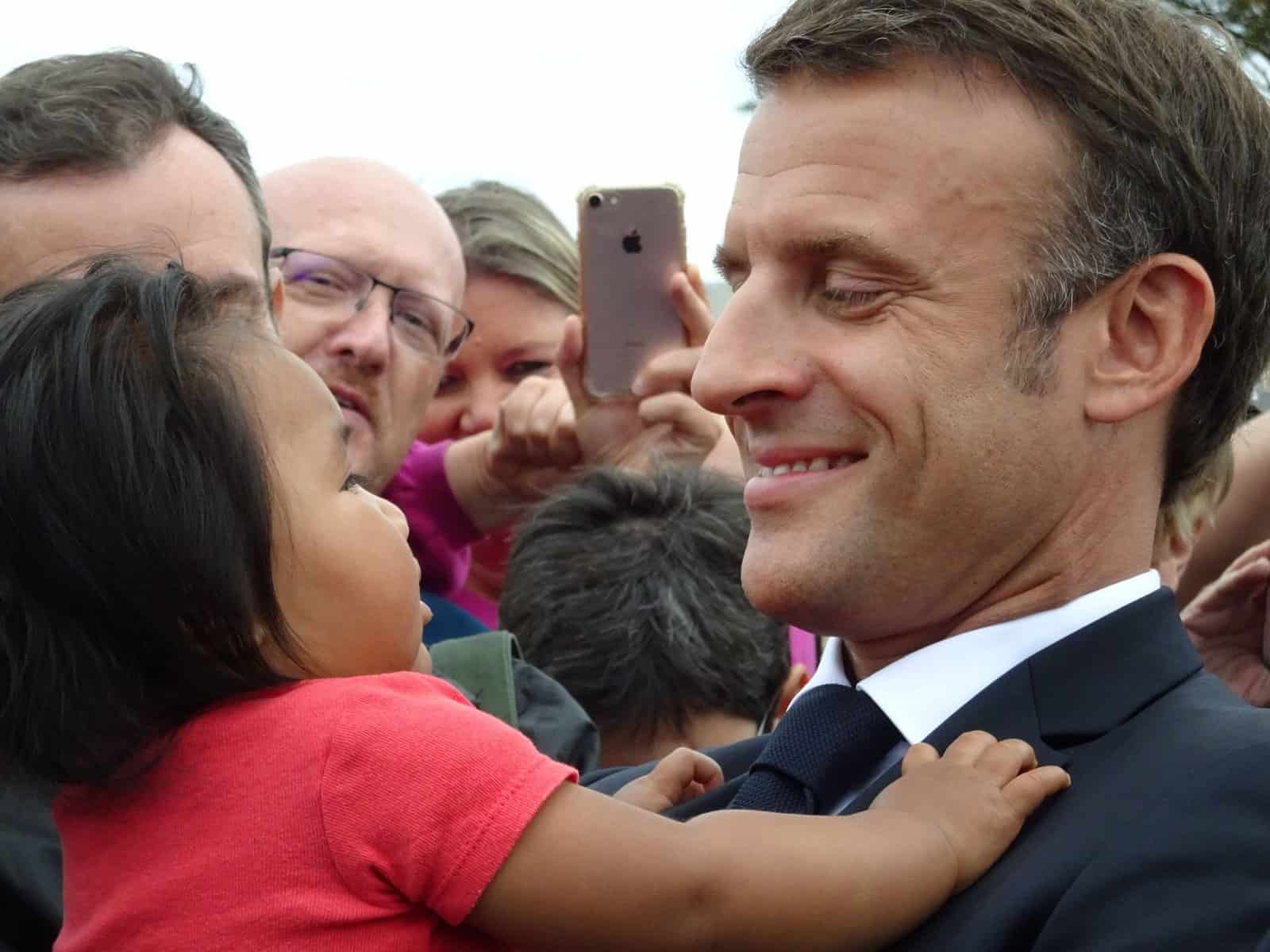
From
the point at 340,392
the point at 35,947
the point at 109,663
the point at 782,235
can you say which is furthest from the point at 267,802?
the point at 340,392

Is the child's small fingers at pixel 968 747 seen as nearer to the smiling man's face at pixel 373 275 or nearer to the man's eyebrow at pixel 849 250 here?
the man's eyebrow at pixel 849 250

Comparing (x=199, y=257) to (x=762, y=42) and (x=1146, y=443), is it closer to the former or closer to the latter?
(x=762, y=42)

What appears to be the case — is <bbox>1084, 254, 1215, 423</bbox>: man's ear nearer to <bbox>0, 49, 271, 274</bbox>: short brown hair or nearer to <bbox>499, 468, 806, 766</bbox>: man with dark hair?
<bbox>499, 468, 806, 766</bbox>: man with dark hair

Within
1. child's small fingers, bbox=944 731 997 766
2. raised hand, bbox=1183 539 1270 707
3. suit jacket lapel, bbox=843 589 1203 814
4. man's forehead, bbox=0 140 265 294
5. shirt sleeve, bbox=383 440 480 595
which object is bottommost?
shirt sleeve, bbox=383 440 480 595

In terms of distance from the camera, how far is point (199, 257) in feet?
9.86

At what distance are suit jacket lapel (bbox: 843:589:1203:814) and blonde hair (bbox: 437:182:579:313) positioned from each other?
9.04 feet

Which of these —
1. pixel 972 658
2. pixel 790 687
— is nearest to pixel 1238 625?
pixel 790 687

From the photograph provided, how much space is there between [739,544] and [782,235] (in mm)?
1266

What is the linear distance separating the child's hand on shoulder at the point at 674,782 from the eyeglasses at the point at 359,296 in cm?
177

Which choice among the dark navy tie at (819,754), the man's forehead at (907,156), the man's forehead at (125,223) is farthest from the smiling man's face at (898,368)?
the man's forehead at (125,223)

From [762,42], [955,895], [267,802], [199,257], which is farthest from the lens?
[199,257]

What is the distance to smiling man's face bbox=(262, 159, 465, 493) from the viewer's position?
12.6 ft

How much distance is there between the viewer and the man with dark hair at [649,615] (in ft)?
10.7

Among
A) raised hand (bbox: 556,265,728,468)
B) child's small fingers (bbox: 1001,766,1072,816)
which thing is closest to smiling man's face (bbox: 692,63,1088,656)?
child's small fingers (bbox: 1001,766,1072,816)
